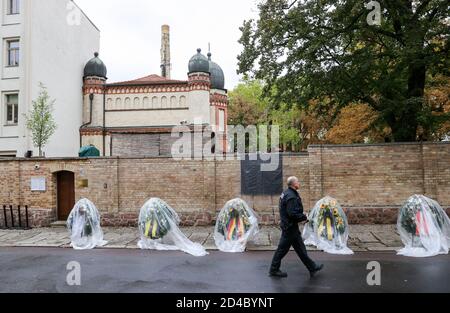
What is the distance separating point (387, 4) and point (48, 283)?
43.9 ft

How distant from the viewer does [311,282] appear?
697cm

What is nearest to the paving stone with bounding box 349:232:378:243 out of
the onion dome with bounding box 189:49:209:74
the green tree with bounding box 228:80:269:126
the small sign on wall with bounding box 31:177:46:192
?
the small sign on wall with bounding box 31:177:46:192

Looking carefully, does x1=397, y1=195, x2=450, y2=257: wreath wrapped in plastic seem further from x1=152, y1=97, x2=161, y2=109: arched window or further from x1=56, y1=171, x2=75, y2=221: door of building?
x1=152, y1=97, x2=161, y2=109: arched window

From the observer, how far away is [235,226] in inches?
412

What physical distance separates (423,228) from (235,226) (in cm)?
476

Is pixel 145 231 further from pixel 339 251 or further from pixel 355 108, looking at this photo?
pixel 355 108

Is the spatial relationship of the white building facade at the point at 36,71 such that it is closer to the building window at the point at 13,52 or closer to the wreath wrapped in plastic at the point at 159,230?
the building window at the point at 13,52

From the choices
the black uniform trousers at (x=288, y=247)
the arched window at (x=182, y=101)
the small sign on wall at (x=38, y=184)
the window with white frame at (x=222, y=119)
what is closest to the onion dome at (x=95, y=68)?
the arched window at (x=182, y=101)

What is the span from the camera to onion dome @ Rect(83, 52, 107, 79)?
29.2 metres

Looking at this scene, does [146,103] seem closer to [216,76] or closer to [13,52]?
[13,52]

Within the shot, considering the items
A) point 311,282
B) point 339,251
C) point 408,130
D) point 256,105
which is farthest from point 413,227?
point 256,105

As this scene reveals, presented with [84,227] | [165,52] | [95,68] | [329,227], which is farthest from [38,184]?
[165,52]

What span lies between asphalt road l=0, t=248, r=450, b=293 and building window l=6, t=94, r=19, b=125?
55.8 ft

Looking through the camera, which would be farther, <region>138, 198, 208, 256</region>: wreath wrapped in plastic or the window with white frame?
the window with white frame
